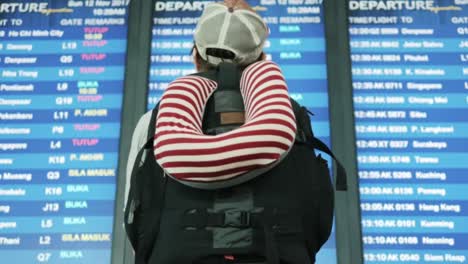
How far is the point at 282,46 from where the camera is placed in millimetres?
3033

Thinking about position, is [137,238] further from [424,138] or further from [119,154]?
[424,138]

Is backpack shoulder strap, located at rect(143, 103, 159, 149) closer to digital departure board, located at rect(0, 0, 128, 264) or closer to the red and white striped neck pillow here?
the red and white striped neck pillow

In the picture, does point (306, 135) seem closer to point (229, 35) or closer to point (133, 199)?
point (229, 35)

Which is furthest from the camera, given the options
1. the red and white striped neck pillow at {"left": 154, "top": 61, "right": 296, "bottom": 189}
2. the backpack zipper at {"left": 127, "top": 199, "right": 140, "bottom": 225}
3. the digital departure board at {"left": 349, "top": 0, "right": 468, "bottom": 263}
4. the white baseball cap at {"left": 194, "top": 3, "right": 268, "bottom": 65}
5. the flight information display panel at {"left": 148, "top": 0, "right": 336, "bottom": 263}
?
the flight information display panel at {"left": 148, "top": 0, "right": 336, "bottom": 263}

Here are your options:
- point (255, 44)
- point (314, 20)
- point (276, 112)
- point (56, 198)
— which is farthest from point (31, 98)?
point (276, 112)

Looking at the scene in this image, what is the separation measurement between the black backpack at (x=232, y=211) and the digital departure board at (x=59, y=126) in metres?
1.44

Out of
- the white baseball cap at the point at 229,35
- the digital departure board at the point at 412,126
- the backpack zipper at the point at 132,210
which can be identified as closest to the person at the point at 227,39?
the white baseball cap at the point at 229,35

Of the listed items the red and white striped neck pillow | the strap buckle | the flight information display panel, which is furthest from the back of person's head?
the flight information display panel

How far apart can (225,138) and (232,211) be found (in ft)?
0.55

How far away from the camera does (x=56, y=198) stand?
2783mm

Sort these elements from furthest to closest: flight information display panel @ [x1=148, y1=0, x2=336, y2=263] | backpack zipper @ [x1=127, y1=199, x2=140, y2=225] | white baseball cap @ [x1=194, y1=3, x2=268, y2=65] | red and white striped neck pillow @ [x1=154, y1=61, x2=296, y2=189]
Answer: flight information display panel @ [x1=148, y1=0, x2=336, y2=263] → white baseball cap @ [x1=194, y1=3, x2=268, y2=65] → backpack zipper @ [x1=127, y1=199, x2=140, y2=225] → red and white striped neck pillow @ [x1=154, y1=61, x2=296, y2=189]

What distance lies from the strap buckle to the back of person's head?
1.34 ft

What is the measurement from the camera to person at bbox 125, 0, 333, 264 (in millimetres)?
1236

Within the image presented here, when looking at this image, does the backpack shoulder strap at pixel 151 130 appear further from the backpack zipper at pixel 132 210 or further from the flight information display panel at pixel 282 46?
the flight information display panel at pixel 282 46
